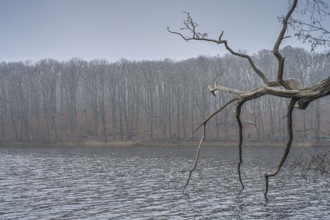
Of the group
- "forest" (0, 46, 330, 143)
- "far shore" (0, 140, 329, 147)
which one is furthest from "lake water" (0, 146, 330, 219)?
"forest" (0, 46, 330, 143)

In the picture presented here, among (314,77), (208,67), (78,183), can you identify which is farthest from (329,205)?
(208,67)

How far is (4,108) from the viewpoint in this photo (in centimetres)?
9350

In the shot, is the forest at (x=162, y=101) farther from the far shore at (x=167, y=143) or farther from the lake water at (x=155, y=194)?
the lake water at (x=155, y=194)

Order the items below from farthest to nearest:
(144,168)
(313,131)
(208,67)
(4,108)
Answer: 1. (4,108)
2. (208,67)
3. (313,131)
4. (144,168)

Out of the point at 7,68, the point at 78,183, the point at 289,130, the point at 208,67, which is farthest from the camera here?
the point at 7,68

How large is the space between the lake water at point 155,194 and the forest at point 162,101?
126 feet

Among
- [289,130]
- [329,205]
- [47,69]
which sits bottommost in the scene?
[329,205]

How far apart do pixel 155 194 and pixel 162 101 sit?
59380mm

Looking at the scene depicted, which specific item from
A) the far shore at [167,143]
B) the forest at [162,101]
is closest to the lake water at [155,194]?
the far shore at [167,143]

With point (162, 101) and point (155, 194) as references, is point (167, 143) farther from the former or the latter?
point (155, 194)

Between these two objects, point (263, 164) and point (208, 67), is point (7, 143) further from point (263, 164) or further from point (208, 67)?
point (263, 164)

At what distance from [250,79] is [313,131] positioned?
54.2 feet

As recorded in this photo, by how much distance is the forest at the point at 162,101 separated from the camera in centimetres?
7462

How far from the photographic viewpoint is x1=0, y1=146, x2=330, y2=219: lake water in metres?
18.8
